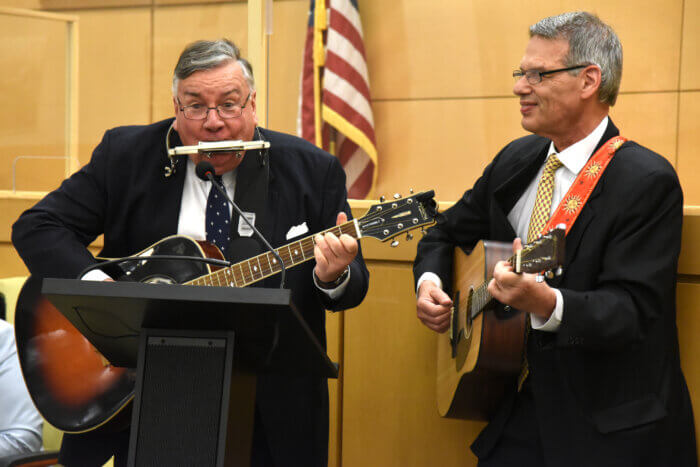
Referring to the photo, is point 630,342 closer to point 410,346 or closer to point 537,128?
point 537,128

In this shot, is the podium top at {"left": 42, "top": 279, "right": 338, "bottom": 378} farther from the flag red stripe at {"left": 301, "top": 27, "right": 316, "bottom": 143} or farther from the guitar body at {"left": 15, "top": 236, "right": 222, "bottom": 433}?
the flag red stripe at {"left": 301, "top": 27, "right": 316, "bottom": 143}

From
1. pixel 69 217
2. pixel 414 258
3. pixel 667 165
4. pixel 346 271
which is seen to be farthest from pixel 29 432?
pixel 667 165

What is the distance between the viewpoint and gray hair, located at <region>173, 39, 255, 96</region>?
2.09 metres

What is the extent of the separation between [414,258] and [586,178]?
2.78 ft

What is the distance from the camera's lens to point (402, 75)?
15.0ft

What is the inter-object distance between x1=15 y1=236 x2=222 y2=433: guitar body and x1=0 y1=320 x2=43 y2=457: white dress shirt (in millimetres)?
187

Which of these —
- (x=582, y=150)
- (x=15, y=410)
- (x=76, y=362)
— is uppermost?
(x=582, y=150)

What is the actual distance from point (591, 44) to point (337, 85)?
2.39 meters

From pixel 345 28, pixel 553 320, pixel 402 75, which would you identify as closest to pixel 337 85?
pixel 345 28

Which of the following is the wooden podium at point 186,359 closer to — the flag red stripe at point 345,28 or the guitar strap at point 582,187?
the guitar strap at point 582,187

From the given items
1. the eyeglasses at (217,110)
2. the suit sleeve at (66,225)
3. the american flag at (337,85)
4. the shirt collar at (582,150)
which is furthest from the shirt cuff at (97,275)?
the american flag at (337,85)

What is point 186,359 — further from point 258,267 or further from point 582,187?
point 582,187

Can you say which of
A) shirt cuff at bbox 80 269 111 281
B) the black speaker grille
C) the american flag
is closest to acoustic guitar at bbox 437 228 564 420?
the black speaker grille

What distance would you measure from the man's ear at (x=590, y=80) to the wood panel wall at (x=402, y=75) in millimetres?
1557
